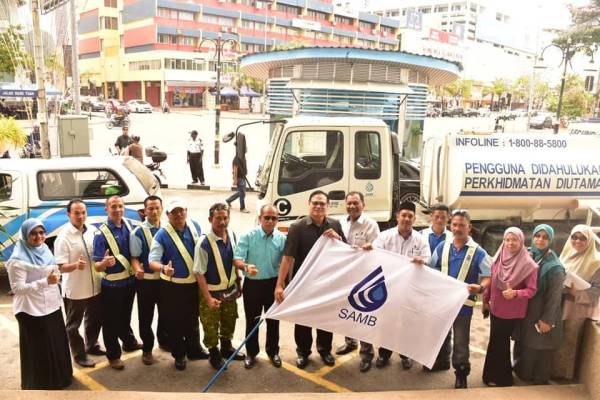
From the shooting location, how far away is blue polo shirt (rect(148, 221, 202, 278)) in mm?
4820

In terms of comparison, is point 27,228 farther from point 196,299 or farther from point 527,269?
point 527,269

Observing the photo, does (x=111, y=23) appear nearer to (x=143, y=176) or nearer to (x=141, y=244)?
(x=143, y=176)

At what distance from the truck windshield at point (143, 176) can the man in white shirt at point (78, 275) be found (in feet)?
8.28

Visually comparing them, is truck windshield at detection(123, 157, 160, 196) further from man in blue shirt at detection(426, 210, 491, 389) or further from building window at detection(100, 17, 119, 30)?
building window at detection(100, 17, 119, 30)

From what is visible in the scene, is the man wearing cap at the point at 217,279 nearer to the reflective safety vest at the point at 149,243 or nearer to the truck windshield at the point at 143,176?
the reflective safety vest at the point at 149,243

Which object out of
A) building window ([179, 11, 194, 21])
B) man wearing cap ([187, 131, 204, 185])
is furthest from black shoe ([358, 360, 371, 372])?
building window ([179, 11, 194, 21])

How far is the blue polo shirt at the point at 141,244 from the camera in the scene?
496cm

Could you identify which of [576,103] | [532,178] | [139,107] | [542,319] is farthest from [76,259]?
[576,103]

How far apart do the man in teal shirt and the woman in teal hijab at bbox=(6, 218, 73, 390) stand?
1.63 m

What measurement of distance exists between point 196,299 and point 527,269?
10.1ft

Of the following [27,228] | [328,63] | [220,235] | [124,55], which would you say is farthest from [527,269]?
[124,55]

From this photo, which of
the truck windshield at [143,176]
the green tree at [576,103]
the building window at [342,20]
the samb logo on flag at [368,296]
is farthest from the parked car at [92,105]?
the samb logo on flag at [368,296]

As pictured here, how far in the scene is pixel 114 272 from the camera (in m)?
4.94

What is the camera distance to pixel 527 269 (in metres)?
4.54
